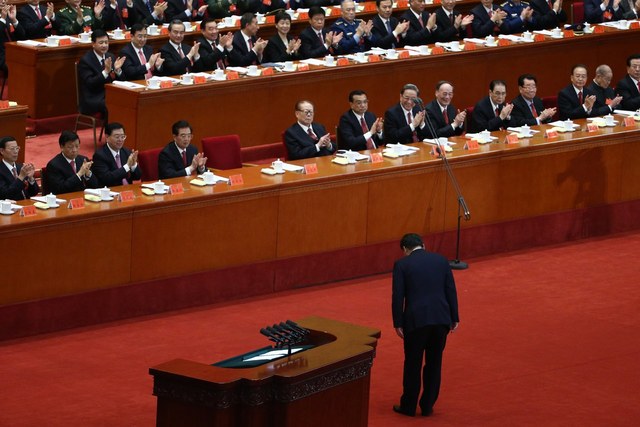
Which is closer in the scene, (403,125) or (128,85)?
(403,125)

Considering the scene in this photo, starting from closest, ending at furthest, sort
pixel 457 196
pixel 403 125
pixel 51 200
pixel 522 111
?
pixel 51 200 → pixel 457 196 → pixel 403 125 → pixel 522 111

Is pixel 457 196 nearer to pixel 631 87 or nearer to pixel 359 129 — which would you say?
pixel 359 129

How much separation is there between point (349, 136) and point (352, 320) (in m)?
2.75

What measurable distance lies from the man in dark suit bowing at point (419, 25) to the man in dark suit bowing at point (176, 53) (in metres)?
2.92

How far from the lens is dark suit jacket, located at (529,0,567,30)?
58.1 feet

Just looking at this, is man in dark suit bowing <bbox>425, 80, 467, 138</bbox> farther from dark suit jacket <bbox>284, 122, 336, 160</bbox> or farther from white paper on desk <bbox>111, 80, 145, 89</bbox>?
white paper on desk <bbox>111, 80, 145, 89</bbox>

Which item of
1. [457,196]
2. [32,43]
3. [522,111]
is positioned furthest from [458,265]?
[32,43]

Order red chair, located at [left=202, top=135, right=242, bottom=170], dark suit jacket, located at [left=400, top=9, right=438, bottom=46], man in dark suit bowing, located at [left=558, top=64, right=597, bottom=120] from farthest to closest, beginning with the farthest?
dark suit jacket, located at [left=400, top=9, right=438, bottom=46]
man in dark suit bowing, located at [left=558, top=64, right=597, bottom=120]
red chair, located at [left=202, top=135, right=242, bottom=170]

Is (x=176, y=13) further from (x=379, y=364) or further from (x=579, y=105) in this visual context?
(x=379, y=364)

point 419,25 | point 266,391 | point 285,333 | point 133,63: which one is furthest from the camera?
point 419,25

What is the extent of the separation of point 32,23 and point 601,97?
6.04m

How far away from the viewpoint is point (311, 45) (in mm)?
15844

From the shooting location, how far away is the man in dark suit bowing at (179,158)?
11.9 m

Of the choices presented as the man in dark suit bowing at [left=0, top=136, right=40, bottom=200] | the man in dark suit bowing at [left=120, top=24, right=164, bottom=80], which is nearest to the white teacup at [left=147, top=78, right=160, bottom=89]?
the man in dark suit bowing at [left=120, top=24, right=164, bottom=80]
